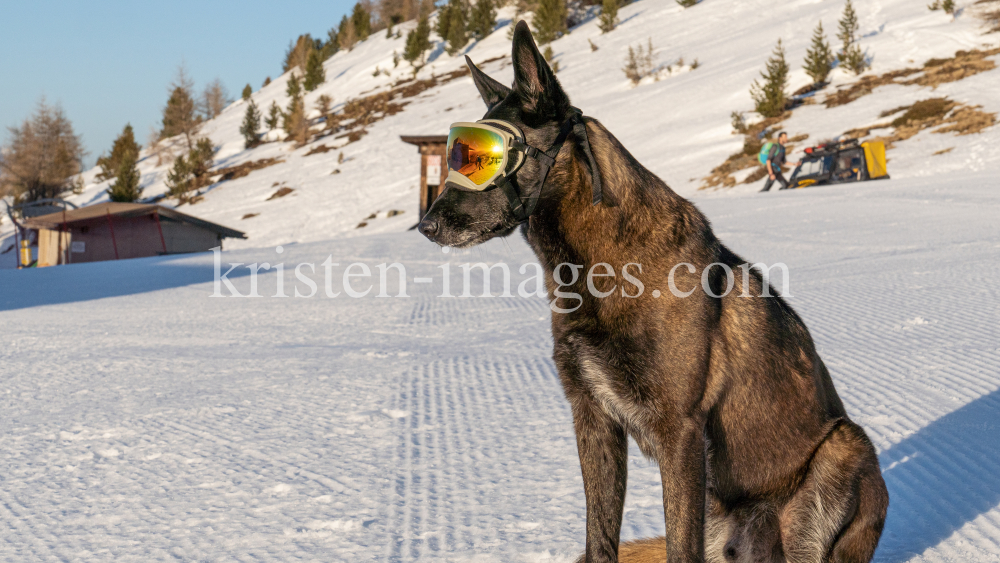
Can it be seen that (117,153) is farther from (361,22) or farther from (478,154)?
(478,154)

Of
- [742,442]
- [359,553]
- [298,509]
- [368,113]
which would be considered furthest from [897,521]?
[368,113]

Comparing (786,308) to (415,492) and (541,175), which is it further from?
(415,492)

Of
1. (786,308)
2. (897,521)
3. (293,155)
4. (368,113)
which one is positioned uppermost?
(368,113)

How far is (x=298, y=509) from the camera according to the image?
210 centimetres

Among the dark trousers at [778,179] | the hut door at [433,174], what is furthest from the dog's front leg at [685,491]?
the hut door at [433,174]

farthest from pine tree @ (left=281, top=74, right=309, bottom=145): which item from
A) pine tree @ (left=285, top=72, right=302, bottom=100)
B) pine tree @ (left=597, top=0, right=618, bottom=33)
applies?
pine tree @ (left=597, top=0, right=618, bottom=33)

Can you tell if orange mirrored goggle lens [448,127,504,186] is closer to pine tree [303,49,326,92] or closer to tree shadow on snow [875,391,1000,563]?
→ tree shadow on snow [875,391,1000,563]

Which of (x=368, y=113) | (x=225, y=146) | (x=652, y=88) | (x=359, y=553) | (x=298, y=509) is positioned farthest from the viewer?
(x=225, y=146)

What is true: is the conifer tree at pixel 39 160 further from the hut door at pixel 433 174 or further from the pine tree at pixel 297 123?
the hut door at pixel 433 174

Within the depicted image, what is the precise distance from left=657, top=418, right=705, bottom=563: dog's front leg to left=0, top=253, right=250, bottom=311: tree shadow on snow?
7.21 metres

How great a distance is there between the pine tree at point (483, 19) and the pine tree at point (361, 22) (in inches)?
898

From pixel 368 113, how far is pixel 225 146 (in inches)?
533

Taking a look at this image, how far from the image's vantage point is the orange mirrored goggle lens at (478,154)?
1754mm

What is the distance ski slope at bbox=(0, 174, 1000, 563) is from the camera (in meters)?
1.92
